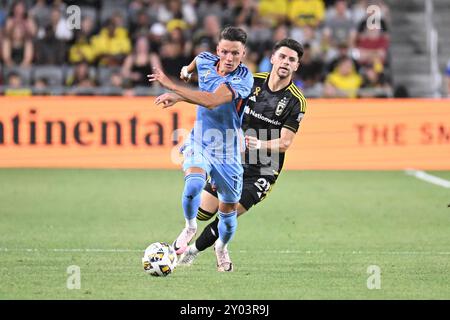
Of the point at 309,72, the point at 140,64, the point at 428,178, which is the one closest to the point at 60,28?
the point at 140,64

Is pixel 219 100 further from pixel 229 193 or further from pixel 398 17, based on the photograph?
pixel 398 17

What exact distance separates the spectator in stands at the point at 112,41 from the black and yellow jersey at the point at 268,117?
36.9ft

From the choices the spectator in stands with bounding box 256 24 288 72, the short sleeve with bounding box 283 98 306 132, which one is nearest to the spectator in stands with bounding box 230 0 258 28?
the spectator in stands with bounding box 256 24 288 72

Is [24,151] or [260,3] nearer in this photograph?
[24,151]

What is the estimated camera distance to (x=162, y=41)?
21.2m

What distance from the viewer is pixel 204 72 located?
9453 mm

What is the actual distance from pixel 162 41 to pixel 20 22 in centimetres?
285

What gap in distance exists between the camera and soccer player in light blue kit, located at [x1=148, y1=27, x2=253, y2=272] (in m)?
9.30

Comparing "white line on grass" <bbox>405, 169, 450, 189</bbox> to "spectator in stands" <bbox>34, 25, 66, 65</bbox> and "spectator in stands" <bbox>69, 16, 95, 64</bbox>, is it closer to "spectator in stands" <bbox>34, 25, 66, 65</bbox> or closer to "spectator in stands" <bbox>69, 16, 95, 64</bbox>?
"spectator in stands" <bbox>69, 16, 95, 64</bbox>

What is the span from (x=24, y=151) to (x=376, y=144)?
6069 mm

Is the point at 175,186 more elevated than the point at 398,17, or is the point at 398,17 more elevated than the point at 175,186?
the point at 398,17

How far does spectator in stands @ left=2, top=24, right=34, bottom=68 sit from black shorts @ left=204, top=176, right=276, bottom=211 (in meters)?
11.6

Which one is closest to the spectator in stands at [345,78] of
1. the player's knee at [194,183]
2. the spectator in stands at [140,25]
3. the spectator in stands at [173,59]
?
the spectator in stands at [173,59]
